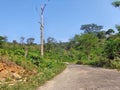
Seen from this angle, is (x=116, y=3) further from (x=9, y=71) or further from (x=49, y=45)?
(x=49, y=45)

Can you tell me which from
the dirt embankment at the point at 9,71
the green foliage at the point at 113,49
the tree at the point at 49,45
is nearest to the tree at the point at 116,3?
the green foliage at the point at 113,49

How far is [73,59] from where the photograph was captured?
65.8 meters

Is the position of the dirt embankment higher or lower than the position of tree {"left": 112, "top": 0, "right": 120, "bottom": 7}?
lower

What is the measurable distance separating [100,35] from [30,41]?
33.7 metres

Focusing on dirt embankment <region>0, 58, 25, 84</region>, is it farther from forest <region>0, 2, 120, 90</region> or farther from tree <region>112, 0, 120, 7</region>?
tree <region>112, 0, 120, 7</region>

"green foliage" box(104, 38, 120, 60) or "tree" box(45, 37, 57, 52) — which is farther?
"tree" box(45, 37, 57, 52)

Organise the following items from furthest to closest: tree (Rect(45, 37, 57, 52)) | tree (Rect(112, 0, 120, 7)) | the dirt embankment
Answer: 1. tree (Rect(45, 37, 57, 52))
2. tree (Rect(112, 0, 120, 7))
3. the dirt embankment

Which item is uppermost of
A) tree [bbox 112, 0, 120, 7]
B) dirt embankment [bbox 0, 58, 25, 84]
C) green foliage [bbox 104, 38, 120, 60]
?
tree [bbox 112, 0, 120, 7]

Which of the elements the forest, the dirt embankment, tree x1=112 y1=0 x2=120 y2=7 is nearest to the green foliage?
the forest

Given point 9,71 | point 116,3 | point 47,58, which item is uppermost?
point 116,3

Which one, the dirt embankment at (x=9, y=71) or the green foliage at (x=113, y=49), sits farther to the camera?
the green foliage at (x=113, y=49)

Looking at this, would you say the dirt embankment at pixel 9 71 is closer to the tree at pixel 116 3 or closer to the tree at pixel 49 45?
the tree at pixel 116 3

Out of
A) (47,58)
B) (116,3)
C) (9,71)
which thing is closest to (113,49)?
(116,3)

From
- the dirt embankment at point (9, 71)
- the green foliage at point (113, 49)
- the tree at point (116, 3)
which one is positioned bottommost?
the dirt embankment at point (9, 71)
